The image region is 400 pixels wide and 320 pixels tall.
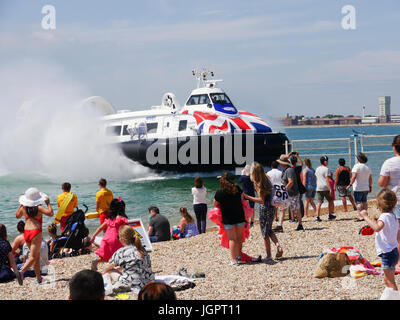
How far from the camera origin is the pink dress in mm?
6094

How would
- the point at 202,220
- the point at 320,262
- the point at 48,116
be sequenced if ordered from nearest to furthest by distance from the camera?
1. the point at 320,262
2. the point at 202,220
3. the point at 48,116

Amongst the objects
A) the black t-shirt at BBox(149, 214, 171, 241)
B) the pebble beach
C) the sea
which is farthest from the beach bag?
the sea

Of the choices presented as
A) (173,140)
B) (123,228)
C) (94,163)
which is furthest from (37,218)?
(94,163)

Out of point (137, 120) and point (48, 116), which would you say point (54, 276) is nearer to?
point (137, 120)

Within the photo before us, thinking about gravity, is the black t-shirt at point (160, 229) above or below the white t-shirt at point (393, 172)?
below

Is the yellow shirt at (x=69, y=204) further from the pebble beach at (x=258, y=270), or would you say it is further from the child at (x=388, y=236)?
the child at (x=388, y=236)

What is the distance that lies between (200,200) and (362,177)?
9.86 ft

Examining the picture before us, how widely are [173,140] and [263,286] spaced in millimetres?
17345

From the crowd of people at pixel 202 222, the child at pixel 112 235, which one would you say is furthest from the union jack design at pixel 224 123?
the child at pixel 112 235

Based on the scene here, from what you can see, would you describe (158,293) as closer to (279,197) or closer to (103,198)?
(279,197)

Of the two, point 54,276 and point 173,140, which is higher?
point 173,140

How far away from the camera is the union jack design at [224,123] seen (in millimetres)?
21980

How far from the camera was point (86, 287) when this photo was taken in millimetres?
2727
